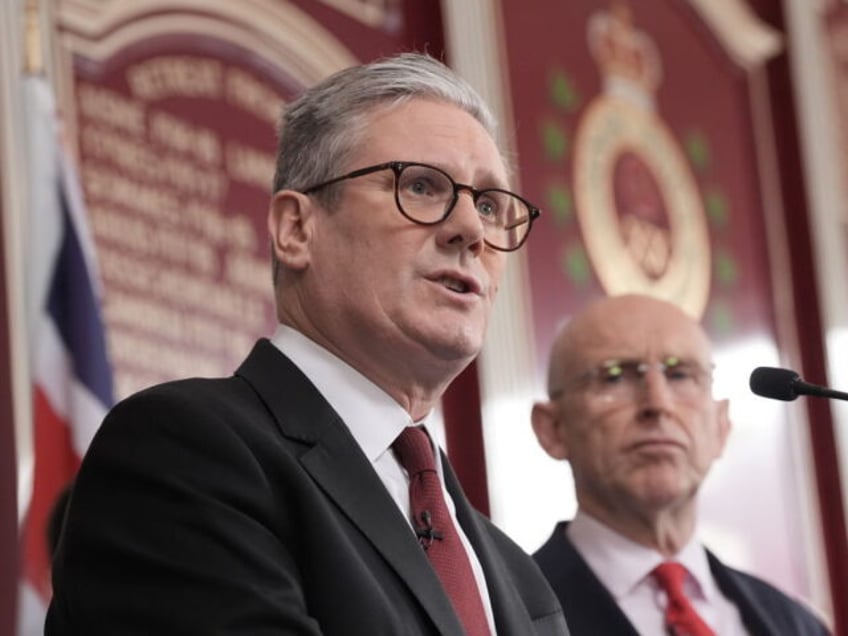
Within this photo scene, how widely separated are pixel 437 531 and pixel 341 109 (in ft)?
2.06

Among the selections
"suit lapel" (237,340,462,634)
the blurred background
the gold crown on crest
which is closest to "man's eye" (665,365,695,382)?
the blurred background

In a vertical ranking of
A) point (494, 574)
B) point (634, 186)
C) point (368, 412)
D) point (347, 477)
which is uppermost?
point (634, 186)

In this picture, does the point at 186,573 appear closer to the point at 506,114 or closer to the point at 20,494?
the point at 20,494

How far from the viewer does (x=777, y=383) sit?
237cm

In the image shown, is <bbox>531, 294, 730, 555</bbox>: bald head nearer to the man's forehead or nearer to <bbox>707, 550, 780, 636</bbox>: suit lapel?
the man's forehead

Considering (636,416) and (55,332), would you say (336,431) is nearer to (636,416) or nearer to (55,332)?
(636,416)

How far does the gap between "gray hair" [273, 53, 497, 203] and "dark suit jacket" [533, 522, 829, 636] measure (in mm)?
1323

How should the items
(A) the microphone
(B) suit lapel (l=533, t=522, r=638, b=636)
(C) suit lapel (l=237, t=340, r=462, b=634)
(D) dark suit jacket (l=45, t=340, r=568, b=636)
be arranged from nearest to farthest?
(D) dark suit jacket (l=45, t=340, r=568, b=636), (C) suit lapel (l=237, t=340, r=462, b=634), (A) the microphone, (B) suit lapel (l=533, t=522, r=638, b=636)

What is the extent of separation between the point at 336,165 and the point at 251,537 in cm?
66

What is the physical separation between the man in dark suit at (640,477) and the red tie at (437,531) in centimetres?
129

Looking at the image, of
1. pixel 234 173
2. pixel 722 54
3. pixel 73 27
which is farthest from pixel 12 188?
pixel 722 54

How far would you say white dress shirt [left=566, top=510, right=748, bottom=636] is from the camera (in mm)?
3504

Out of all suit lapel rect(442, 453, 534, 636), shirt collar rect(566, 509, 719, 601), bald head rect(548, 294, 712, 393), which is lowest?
suit lapel rect(442, 453, 534, 636)

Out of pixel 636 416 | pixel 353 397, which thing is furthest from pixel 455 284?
pixel 636 416
